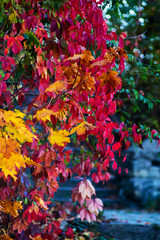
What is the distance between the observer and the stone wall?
6.84 m

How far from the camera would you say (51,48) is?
1.75 metres

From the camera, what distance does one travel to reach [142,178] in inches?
282

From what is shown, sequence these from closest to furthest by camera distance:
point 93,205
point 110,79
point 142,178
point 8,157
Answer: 1. point 8,157
2. point 110,79
3. point 93,205
4. point 142,178

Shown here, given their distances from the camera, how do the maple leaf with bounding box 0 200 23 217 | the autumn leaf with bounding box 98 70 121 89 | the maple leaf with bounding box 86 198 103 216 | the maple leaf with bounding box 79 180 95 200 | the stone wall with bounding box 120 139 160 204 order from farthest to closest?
the stone wall with bounding box 120 139 160 204, the maple leaf with bounding box 86 198 103 216, the maple leaf with bounding box 79 180 95 200, the maple leaf with bounding box 0 200 23 217, the autumn leaf with bounding box 98 70 121 89

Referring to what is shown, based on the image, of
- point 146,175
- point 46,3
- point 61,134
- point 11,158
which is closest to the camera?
point 11,158

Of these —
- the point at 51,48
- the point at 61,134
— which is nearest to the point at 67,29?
the point at 51,48

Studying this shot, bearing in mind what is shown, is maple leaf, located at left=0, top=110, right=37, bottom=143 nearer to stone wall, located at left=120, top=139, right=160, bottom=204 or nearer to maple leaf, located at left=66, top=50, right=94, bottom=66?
maple leaf, located at left=66, top=50, right=94, bottom=66

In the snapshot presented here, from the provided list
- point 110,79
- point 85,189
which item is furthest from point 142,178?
point 110,79

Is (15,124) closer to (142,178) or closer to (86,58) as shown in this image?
(86,58)

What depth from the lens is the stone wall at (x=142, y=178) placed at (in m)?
6.84

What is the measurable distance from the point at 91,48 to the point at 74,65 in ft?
0.84

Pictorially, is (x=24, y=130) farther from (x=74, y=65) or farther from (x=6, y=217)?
(x=6, y=217)

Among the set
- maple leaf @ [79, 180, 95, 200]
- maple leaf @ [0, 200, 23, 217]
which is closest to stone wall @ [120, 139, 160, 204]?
maple leaf @ [79, 180, 95, 200]

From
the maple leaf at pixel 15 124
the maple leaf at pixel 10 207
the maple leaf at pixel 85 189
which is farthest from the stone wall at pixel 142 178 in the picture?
the maple leaf at pixel 15 124
